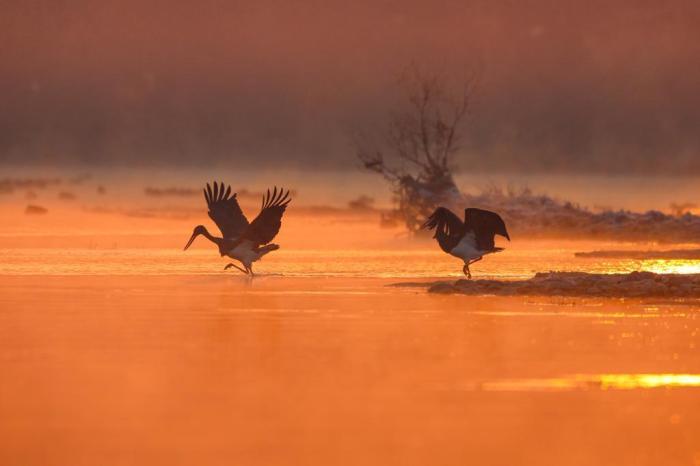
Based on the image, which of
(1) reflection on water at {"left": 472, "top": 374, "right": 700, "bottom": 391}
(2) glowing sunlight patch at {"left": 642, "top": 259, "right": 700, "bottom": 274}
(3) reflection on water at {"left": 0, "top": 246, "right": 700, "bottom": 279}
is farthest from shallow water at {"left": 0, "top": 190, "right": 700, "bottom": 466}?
(2) glowing sunlight patch at {"left": 642, "top": 259, "right": 700, "bottom": 274}

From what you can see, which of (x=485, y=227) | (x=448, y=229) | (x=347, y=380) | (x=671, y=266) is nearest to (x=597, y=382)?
(x=347, y=380)

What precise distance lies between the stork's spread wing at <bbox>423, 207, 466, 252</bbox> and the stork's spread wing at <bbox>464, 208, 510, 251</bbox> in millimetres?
191

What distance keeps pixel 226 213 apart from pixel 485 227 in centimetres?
522

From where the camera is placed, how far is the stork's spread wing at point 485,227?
797 inches

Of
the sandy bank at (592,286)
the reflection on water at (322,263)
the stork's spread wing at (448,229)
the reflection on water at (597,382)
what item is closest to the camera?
the reflection on water at (597,382)

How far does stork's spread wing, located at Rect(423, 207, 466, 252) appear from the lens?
20.5 meters

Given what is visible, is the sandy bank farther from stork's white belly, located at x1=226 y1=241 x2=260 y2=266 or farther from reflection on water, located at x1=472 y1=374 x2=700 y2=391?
reflection on water, located at x1=472 y1=374 x2=700 y2=391

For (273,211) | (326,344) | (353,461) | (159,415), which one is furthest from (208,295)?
(353,461)

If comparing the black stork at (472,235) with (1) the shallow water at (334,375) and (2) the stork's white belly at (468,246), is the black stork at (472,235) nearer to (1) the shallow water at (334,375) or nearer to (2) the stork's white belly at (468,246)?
(2) the stork's white belly at (468,246)

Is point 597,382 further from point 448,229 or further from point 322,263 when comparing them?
point 322,263

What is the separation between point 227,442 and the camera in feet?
27.1

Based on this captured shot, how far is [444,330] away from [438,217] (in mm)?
7175

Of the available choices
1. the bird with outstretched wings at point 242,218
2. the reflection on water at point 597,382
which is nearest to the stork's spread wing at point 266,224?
the bird with outstretched wings at point 242,218

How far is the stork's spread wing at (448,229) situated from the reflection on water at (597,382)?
9824 mm
